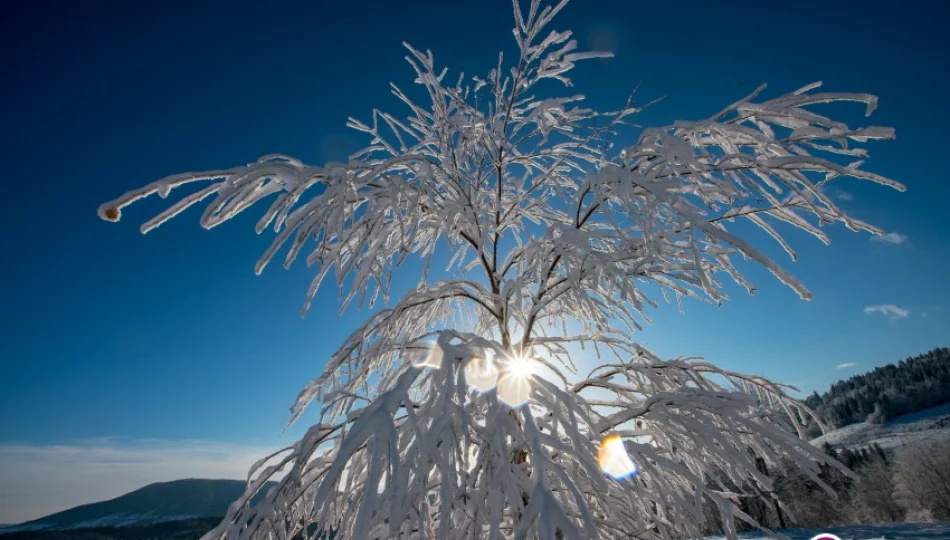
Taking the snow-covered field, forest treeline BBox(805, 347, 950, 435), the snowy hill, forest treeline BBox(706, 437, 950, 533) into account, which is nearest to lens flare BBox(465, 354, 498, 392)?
the snow-covered field

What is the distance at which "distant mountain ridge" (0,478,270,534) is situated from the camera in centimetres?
15188

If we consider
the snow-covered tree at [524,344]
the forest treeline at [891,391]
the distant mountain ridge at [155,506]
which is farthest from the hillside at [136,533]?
the forest treeline at [891,391]

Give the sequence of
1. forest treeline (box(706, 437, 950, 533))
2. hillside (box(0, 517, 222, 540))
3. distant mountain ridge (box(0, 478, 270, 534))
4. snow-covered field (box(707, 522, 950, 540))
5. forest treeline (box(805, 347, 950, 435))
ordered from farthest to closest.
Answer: distant mountain ridge (box(0, 478, 270, 534))
hillside (box(0, 517, 222, 540))
forest treeline (box(805, 347, 950, 435))
forest treeline (box(706, 437, 950, 533))
snow-covered field (box(707, 522, 950, 540))

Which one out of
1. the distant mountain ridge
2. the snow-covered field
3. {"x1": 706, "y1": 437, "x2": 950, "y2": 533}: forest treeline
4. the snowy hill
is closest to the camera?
the snow-covered field

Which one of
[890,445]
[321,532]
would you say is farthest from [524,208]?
[890,445]

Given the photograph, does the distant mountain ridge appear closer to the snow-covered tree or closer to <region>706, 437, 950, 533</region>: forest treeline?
<region>706, 437, 950, 533</region>: forest treeline

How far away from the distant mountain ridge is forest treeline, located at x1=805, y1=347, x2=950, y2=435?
17768cm

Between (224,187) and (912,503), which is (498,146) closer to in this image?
(224,187)

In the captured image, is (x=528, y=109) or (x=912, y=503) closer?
(x=528, y=109)

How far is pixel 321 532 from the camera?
2217 mm

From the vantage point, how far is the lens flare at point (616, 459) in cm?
244

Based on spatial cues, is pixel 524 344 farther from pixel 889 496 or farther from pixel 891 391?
pixel 891 391

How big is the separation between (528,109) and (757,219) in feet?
6.16

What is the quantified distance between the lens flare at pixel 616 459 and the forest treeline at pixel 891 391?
97.4 metres
